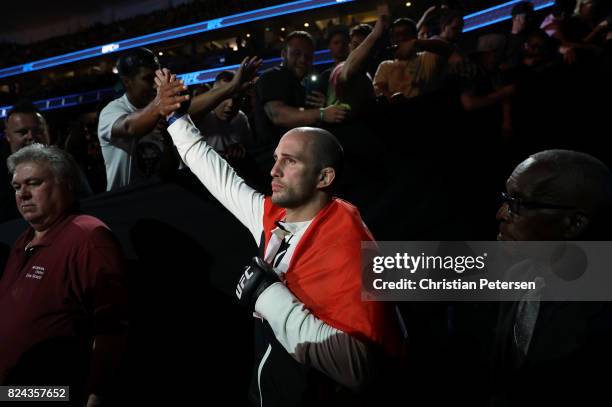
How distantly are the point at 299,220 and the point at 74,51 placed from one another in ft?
57.5

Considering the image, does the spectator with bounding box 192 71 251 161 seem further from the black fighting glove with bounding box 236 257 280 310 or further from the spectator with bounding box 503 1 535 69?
the spectator with bounding box 503 1 535 69

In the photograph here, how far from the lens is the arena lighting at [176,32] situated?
1062 centimetres

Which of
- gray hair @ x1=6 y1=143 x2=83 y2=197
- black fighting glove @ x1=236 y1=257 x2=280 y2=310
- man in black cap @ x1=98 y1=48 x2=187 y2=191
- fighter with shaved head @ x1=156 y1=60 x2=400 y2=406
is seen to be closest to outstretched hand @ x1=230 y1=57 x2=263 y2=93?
man in black cap @ x1=98 y1=48 x2=187 y2=191

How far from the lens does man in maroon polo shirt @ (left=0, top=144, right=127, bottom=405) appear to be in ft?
5.25

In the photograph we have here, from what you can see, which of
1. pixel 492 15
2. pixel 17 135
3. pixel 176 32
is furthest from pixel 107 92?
pixel 17 135

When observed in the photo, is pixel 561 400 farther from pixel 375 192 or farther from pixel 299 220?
pixel 375 192

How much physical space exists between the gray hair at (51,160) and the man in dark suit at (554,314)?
1.71 meters

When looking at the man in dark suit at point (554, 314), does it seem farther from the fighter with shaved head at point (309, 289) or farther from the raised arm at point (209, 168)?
the raised arm at point (209, 168)

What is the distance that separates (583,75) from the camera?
89.0 inches

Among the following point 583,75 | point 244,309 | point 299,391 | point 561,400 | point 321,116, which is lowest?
point 244,309

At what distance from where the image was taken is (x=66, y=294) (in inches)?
64.5

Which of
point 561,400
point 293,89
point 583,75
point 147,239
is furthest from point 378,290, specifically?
point 583,75

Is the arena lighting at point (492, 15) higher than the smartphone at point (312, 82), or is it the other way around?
the arena lighting at point (492, 15)

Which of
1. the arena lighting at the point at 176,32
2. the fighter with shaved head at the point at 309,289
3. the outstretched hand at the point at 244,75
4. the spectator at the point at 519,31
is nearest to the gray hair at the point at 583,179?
the fighter with shaved head at the point at 309,289
